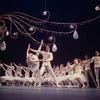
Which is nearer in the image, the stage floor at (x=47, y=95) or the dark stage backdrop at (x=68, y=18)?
the stage floor at (x=47, y=95)

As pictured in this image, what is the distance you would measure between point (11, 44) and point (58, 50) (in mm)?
2699

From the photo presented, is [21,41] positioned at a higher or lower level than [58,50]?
higher

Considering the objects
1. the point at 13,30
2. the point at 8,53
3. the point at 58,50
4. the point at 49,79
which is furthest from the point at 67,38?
the point at 8,53

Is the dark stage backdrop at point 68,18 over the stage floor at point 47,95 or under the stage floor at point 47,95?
over

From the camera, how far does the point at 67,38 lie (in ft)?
28.1

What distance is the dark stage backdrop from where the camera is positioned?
7516 mm

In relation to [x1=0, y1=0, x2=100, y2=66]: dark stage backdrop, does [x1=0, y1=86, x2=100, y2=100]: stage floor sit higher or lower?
lower

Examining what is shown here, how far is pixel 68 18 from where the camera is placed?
27.0 feet

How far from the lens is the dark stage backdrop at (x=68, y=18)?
24.7ft

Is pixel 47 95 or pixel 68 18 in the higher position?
pixel 68 18

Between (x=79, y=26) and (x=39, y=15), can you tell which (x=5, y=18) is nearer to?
(x=39, y=15)

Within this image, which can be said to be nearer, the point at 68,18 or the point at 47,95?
the point at 47,95

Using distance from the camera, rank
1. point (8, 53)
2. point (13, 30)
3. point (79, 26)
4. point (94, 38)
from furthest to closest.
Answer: point (8, 53) → point (13, 30) → point (79, 26) → point (94, 38)

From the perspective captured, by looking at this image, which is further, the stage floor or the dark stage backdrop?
the dark stage backdrop
